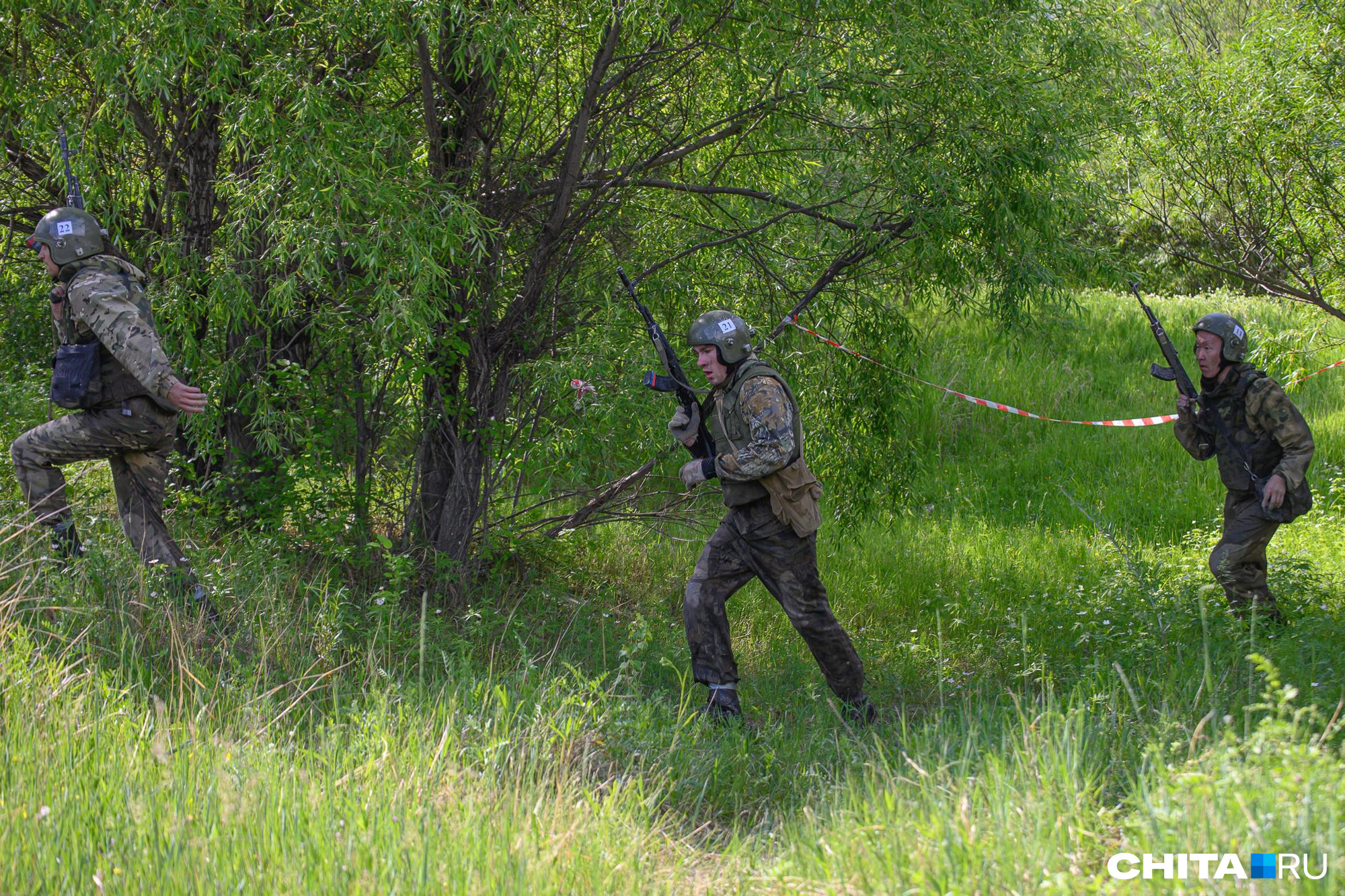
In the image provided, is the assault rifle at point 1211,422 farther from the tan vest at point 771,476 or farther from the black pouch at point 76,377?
the black pouch at point 76,377

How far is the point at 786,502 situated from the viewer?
5020mm

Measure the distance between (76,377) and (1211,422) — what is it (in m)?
6.13

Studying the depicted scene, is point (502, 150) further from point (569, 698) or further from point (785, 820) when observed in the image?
point (785, 820)

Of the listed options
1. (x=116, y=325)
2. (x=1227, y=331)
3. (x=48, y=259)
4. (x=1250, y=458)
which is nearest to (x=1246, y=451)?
(x=1250, y=458)

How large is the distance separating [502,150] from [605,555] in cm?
325

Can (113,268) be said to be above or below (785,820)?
above

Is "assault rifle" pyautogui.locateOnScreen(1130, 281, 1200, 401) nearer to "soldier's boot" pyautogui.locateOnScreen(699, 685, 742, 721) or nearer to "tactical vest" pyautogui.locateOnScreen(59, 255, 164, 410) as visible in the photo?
"soldier's boot" pyautogui.locateOnScreen(699, 685, 742, 721)

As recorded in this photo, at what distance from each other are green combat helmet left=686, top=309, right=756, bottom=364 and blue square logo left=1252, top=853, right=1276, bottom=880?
3050 mm

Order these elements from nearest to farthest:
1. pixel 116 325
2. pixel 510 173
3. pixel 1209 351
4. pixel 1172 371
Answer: pixel 116 325 → pixel 1209 351 → pixel 1172 371 → pixel 510 173

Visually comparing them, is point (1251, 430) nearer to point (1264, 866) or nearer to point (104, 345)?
point (1264, 866)

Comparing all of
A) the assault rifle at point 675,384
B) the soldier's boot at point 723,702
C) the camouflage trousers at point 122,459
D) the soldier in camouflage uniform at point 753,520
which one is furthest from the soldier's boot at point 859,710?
the camouflage trousers at point 122,459

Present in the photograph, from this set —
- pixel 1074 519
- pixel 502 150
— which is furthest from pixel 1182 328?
pixel 502 150

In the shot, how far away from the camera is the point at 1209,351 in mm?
6109

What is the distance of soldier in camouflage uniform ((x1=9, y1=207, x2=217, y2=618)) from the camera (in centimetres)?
536
